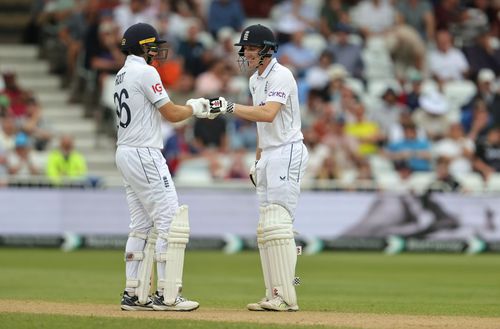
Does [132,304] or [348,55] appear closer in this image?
[132,304]

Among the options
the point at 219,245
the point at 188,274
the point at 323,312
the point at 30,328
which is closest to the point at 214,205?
the point at 219,245

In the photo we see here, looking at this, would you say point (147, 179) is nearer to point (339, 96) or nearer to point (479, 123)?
point (339, 96)

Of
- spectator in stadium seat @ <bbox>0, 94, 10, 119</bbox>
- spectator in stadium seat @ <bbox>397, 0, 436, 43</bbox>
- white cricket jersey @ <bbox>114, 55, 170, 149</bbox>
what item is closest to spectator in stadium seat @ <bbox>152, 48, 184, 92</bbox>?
spectator in stadium seat @ <bbox>0, 94, 10, 119</bbox>

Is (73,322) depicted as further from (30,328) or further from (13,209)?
(13,209)

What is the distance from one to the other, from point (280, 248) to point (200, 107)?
4.35ft

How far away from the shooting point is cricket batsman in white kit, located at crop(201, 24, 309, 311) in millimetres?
10102

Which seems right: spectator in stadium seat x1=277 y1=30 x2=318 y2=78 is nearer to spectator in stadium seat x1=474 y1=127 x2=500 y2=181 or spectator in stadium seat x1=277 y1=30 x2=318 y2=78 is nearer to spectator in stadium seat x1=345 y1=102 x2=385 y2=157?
spectator in stadium seat x1=345 y1=102 x2=385 y2=157

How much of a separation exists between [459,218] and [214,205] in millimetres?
3910

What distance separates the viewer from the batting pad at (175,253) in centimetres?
985

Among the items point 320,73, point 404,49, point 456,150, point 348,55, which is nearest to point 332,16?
point 348,55

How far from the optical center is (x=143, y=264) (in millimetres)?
10102

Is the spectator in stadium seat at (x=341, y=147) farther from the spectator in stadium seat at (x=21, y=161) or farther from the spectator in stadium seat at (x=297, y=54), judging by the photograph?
the spectator in stadium seat at (x=21, y=161)

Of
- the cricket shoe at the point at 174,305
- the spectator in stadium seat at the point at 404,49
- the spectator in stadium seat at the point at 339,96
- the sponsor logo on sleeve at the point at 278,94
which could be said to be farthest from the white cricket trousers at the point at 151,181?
the spectator in stadium seat at the point at 404,49

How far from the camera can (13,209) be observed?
19.8 metres
